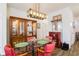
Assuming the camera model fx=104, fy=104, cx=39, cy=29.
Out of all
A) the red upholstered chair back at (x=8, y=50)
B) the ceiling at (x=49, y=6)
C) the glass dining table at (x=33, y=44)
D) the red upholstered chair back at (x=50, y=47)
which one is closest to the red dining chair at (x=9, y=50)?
the red upholstered chair back at (x=8, y=50)

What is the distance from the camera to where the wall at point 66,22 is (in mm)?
1940

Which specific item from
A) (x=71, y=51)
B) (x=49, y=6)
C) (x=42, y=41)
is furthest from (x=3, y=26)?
(x=71, y=51)

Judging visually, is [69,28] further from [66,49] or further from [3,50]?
[3,50]

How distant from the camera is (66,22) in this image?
6.42 feet

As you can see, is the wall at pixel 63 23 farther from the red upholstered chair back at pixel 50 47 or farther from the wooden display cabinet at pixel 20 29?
the red upholstered chair back at pixel 50 47

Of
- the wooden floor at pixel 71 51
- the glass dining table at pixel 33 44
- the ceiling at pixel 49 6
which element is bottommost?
the wooden floor at pixel 71 51

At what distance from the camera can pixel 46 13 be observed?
6.48ft

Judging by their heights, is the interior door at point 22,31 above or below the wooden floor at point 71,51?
above

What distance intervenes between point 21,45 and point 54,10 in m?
0.90

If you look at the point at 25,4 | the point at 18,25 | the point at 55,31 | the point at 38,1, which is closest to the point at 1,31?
the point at 18,25

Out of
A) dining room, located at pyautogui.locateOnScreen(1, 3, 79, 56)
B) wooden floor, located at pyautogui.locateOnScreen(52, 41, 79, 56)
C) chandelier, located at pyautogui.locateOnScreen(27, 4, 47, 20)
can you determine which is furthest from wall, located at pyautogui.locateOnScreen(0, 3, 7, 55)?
wooden floor, located at pyautogui.locateOnScreen(52, 41, 79, 56)

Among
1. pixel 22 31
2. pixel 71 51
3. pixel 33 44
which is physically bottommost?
pixel 71 51

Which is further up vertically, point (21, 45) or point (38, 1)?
point (38, 1)

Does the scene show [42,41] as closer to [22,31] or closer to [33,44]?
[33,44]
